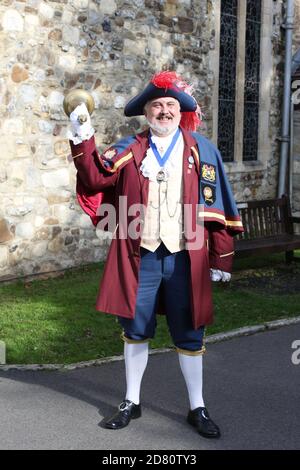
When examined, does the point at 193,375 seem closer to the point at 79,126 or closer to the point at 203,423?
the point at 203,423

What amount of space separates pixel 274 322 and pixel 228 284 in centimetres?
172

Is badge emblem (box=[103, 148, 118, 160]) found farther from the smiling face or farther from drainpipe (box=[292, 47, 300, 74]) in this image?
drainpipe (box=[292, 47, 300, 74])

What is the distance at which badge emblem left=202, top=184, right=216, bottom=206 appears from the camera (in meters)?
4.21

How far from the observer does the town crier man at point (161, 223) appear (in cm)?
412

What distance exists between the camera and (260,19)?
12203 mm

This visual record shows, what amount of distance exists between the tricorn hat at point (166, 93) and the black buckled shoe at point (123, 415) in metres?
1.70

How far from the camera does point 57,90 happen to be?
27.7 feet

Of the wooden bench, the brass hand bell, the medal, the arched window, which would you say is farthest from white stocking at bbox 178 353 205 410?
the arched window

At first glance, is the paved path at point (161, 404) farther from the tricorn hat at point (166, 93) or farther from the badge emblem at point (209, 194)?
the tricorn hat at point (166, 93)

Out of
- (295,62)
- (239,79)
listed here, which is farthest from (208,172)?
(295,62)

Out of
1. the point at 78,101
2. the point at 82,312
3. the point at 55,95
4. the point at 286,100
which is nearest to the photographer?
the point at 78,101

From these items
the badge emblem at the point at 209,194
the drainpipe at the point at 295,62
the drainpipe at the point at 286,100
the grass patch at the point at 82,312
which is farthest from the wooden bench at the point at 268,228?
the badge emblem at the point at 209,194

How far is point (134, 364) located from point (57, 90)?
192 inches
